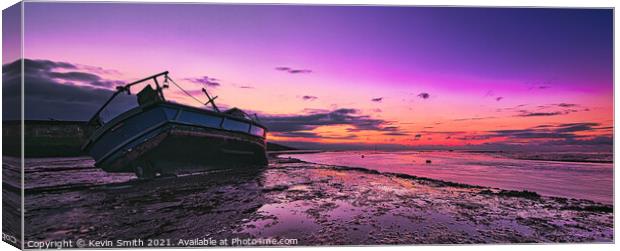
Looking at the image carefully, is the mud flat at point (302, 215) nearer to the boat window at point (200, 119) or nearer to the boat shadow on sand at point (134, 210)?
the boat shadow on sand at point (134, 210)

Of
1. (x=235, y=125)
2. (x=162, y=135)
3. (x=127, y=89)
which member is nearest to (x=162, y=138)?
(x=162, y=135)

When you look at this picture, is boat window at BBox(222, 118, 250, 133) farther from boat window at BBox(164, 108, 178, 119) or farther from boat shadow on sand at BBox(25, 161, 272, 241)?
boat shadow on sand at BBox(25, 161, 272, 241)

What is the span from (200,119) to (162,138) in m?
0.98

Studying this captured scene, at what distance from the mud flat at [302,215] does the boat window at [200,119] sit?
1.52m

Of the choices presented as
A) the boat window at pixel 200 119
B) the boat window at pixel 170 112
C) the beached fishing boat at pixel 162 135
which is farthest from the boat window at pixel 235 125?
the boat window at pixel 170 112

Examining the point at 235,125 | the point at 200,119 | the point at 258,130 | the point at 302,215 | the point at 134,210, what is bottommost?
the point at 302,215

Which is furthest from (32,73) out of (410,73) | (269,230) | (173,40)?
(410,73)

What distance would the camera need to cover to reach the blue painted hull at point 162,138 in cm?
929

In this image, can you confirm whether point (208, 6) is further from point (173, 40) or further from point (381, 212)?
point (381, 212)

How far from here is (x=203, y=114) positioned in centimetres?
Answer: 1011

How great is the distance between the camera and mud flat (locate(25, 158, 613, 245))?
6.75m

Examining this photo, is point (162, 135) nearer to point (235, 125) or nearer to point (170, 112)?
point (170, 112)

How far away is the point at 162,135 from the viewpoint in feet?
32.3

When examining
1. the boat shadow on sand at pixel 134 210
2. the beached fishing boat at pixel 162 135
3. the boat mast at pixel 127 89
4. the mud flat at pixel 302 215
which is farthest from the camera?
the beached fishing boat at pixel 162 135
